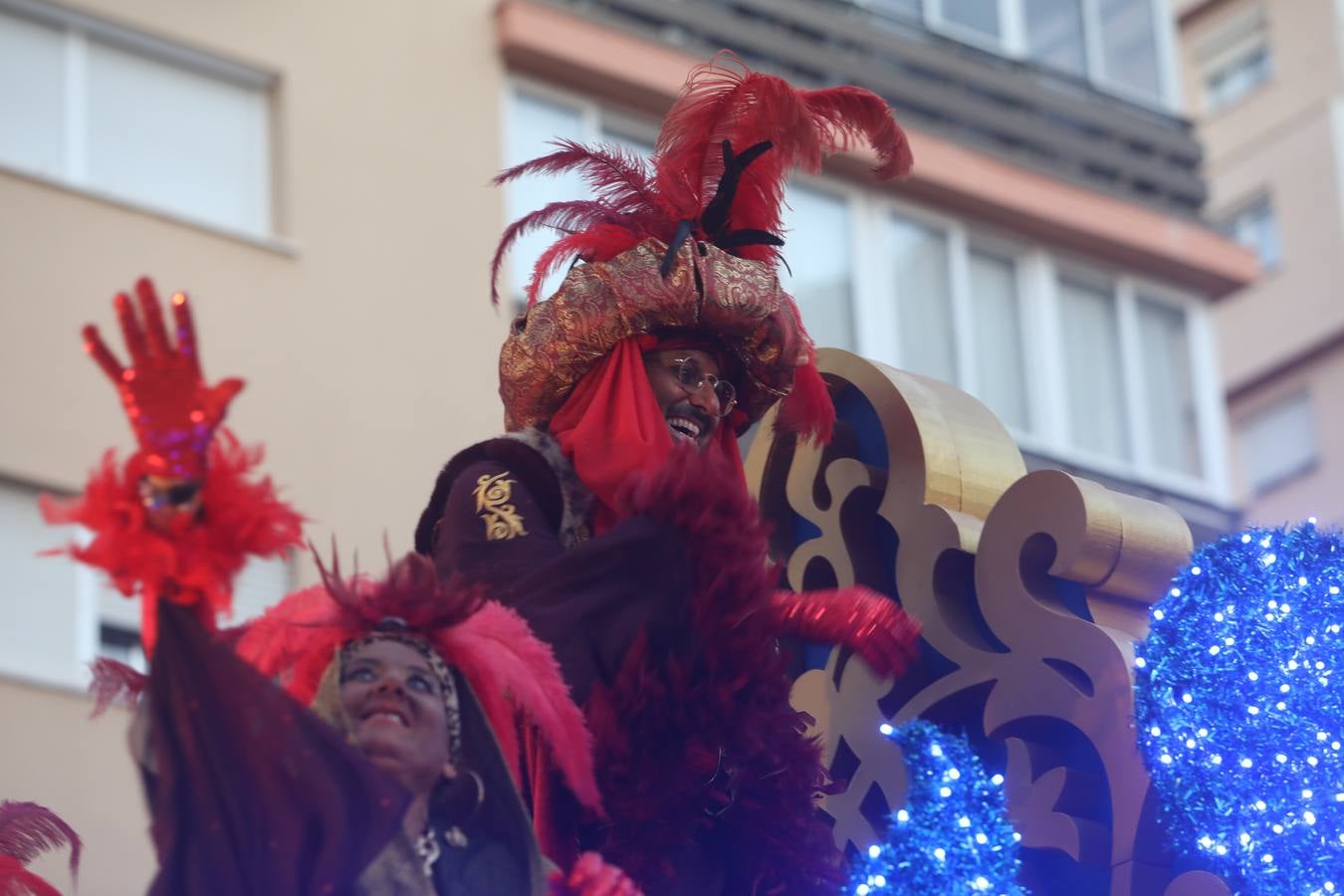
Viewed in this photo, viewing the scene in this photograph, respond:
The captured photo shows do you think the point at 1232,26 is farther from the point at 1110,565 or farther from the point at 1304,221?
the point at 1110,565

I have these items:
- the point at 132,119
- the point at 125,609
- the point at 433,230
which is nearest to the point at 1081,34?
the point at 433,230

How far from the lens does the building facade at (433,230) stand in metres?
12.1

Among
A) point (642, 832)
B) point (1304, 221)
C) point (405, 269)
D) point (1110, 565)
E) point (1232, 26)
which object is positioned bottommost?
point (642, 832)

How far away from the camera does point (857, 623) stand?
5.21m

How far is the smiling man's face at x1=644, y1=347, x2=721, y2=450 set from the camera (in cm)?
541

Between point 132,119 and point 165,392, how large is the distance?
964 cm

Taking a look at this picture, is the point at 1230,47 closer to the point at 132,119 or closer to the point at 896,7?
the point at 896,7

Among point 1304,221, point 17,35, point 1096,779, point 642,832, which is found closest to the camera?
point 642,832

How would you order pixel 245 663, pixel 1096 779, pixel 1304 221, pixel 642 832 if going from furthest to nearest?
pixel 1304 221 < pixel 1096 779 < pixel 642 832 < pixel 245 663

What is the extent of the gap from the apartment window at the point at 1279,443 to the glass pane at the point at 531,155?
11.6m

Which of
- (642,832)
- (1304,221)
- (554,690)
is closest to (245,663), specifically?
(554,690)

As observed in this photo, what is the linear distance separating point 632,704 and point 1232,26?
23.6 metres

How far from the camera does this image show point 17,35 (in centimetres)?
1305

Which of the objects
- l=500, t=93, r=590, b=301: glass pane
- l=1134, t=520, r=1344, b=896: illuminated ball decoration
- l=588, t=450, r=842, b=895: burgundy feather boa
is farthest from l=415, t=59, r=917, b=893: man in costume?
l=500, t=93, r=590, b=301: glass pane
